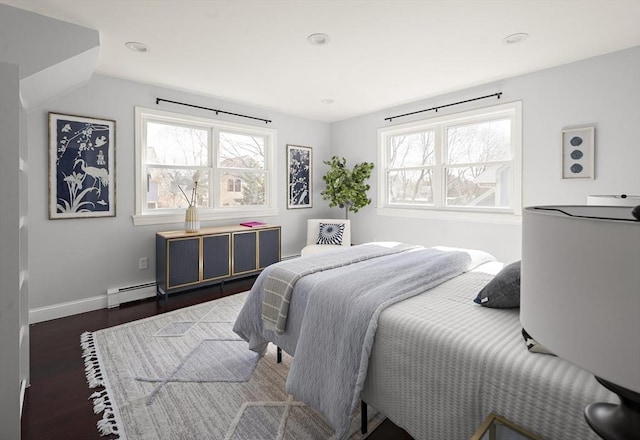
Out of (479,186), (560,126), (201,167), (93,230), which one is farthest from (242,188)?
(560,126)

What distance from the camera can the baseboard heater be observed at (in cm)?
354

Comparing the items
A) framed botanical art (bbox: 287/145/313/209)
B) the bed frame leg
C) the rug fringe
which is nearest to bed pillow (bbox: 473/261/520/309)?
the bed frame leg

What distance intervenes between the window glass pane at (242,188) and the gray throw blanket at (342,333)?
3016 millimetres

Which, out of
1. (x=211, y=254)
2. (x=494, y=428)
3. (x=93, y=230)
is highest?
(x=93, y=230)

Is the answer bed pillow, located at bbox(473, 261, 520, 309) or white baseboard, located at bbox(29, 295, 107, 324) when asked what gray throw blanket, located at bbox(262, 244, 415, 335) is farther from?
white baseboard, located at bbox(29, 295, 107, 324)

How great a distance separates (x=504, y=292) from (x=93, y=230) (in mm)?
3794

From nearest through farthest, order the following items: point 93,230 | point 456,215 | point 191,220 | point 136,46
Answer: point 136,46
point 93,230
point 191,220
point 456,215

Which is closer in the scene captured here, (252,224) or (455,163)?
(455,163)

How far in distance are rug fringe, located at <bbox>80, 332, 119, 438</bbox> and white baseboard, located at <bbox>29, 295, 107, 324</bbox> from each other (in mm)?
633

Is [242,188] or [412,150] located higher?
[412,150]

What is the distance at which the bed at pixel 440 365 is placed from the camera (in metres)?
1.06

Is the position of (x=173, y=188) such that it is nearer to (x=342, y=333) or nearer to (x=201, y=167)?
(x=201, y=167)

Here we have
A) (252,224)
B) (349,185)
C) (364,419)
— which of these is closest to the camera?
(364,419)

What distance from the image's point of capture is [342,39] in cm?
272
